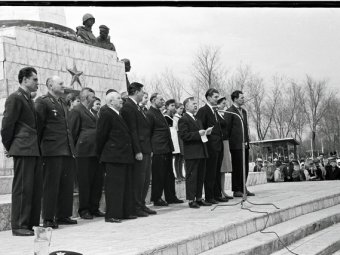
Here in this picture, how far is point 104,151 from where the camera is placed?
6574mm

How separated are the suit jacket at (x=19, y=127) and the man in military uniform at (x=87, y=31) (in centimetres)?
732

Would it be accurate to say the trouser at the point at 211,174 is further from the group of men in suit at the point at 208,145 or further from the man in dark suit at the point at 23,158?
the man in dark suit at the point at 23,158

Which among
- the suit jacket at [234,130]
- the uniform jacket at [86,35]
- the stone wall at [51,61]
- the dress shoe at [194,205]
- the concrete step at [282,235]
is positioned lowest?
the concrete step at [282,235]

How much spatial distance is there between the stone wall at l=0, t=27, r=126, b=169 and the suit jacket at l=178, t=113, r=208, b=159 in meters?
3.75

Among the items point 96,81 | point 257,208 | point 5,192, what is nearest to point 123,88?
Result: point 96,81

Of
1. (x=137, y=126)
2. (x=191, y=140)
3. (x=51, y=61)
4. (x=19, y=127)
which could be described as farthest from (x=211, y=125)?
(x=51, y=61)

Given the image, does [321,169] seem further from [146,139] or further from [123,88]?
[146,139]

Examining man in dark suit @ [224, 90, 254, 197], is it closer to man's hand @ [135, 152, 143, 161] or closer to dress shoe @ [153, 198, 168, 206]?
dress shoe @ [153, 198, 168, 206]

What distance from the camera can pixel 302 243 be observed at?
6.21m

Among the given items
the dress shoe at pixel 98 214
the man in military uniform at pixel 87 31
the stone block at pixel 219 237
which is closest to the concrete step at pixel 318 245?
the stone block at pixel 219 237

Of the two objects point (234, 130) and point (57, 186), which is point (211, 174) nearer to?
point (234, 130)

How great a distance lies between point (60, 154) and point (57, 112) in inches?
20.8

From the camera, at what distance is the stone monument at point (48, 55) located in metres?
10.2

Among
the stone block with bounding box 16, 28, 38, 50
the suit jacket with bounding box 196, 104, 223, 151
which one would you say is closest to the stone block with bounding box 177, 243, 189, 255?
the suit jacket with bounding box 196, 104, 223, 151
